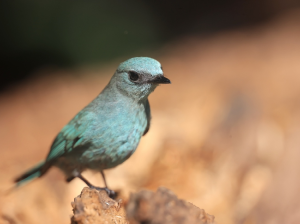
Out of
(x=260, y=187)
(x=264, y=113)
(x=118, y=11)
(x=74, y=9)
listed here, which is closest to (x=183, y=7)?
(x=118, y=11)

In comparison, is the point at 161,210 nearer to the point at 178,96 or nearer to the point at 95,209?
the point at 95,209

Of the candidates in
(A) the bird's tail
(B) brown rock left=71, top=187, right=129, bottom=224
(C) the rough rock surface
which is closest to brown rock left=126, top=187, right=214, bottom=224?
(C) the rough rock surface

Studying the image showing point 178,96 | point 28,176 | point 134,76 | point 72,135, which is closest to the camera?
point 134,76

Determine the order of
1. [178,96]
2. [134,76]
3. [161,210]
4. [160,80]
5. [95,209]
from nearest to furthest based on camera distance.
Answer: [161,210] → [95,209] → [160,80] → [134,76] → [178,96]

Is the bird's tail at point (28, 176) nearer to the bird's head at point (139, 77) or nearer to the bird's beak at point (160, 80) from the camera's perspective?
the bird's head at point (139, 77)

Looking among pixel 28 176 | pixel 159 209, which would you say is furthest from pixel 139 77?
pixel 28 176

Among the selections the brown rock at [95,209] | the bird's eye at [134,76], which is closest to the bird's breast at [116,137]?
the bird's eye at [134,76]
